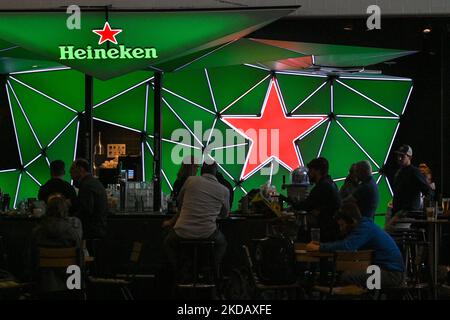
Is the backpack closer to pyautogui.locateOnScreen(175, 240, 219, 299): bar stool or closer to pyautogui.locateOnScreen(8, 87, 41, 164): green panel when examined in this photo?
pyautogui.locateOnScreen(175, 240, 219, 299): bar stool

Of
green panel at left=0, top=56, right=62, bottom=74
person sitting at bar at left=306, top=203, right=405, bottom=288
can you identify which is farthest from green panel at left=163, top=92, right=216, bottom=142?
person sitting at bar at left=306, top=203, right=405, bottom=288

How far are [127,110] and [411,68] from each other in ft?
17.5

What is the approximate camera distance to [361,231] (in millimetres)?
9328

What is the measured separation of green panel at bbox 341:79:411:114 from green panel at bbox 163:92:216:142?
2753 mm

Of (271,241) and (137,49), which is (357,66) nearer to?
(137,49)

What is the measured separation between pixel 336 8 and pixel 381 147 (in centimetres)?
656

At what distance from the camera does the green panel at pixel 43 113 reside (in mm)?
18359

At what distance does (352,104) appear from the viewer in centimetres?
1933

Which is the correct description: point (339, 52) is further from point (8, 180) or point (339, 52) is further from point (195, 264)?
point (8, 180)

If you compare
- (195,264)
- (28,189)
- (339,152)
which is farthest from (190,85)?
(195,264)

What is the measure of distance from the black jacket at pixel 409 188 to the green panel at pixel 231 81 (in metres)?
7.05

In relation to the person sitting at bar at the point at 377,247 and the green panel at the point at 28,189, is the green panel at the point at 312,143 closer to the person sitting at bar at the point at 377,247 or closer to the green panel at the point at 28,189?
the green panel at the point at 28,189
